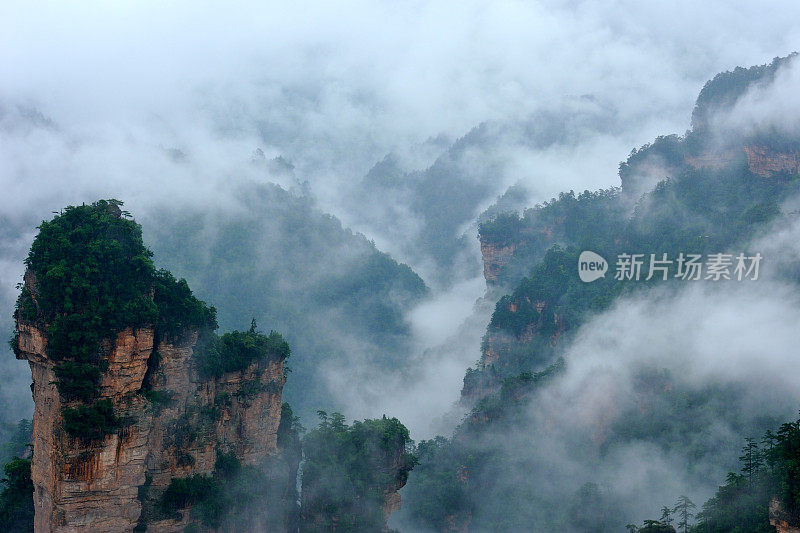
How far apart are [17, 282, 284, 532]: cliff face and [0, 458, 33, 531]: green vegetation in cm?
387

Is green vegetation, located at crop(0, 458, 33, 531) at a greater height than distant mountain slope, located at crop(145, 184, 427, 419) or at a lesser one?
lesser

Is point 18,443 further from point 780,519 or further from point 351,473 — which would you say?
point 780,519

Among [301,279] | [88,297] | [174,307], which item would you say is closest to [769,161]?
[301,279]

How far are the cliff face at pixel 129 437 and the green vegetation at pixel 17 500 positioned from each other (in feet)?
12.7

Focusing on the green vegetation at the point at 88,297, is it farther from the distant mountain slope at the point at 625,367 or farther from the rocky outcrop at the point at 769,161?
the rocky outcrop at the point at 769,161

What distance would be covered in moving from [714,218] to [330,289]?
50.2 m

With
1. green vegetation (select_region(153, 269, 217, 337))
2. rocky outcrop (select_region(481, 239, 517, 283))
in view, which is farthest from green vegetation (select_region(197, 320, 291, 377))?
rocky outcrop (select_region(481, 239, 517, 283))

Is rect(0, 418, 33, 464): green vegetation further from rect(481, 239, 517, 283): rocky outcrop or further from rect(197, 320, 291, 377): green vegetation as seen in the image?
rect(481, 239, 517, 283): rocky outcrop

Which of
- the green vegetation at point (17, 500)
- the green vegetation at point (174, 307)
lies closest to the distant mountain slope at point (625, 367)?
the green vegetation at point (174, 307)

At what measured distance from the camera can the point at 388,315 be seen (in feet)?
378

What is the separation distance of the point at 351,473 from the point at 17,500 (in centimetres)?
1828

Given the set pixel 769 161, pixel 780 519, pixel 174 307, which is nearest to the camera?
pixel 780 519

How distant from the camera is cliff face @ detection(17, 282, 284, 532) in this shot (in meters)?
39.7

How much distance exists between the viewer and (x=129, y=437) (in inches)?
1615
